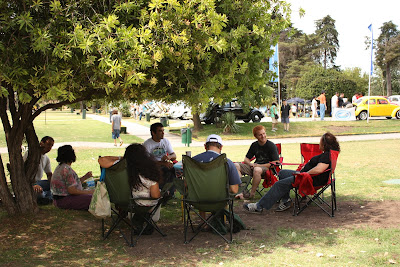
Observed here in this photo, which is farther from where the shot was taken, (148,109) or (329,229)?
(148,109)

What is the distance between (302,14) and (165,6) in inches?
96.9

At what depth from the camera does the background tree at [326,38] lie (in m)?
73.4

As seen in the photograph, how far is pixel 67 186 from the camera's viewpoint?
6.91 meters

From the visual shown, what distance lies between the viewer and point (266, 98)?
1070 inches

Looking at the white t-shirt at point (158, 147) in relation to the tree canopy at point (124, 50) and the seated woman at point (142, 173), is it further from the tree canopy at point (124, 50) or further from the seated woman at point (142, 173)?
the seated woman at point (142, 173)

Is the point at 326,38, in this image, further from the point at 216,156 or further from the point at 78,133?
the point at 216,156

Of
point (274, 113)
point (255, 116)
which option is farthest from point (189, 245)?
point (255, 116)

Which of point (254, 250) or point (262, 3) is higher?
point (262, 3)

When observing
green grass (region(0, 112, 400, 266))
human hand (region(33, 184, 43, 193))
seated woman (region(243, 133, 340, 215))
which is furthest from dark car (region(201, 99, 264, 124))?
green grass (region(0, 112, 400, 266))

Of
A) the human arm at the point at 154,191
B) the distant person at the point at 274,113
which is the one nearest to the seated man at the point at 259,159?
the human arm at the point at 154,191

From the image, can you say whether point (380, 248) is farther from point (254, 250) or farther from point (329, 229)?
point (254, 250)

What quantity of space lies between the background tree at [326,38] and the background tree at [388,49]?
6994mm

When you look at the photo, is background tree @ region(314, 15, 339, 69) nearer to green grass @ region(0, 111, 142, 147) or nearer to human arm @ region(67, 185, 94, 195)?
green grass @ region(0, 111, 142, 147)

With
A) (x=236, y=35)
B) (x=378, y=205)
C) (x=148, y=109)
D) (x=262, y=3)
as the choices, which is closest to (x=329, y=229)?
(x=378, y=205)
